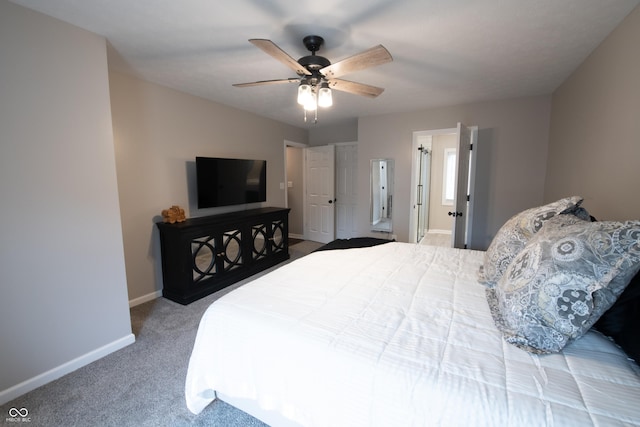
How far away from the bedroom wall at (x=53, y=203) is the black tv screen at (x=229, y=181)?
1.28 meters

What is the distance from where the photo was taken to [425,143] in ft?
16.2

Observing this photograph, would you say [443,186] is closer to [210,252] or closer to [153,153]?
[210,252]

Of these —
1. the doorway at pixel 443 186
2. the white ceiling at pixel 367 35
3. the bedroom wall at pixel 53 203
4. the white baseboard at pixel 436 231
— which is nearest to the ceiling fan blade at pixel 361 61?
the white ceiling at pixel 367 35

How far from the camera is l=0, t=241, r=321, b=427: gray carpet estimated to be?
1536mm

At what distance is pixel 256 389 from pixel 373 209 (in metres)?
3.58

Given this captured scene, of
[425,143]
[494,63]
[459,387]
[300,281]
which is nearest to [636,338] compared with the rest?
[459,387]

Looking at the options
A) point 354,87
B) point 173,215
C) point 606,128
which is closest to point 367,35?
point 354,87

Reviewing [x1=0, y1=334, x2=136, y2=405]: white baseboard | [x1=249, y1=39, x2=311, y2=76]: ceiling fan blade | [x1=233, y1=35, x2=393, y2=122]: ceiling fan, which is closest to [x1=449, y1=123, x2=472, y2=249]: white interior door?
[x1=233, y1=35, x2=393, y2=122]: ceiling fan

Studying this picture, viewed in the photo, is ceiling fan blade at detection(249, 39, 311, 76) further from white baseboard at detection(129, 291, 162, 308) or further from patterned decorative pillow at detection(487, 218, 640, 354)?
white baseboard at detection(129, 291, 162, 308)

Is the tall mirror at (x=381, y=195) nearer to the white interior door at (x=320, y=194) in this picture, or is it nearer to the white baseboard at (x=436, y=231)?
the white interior door at (x=320, y=194)

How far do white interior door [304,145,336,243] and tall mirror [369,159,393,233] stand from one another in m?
1.13

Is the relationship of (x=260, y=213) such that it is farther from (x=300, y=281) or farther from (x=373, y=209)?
(x=300, y=281)

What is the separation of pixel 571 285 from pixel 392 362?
70 centimetres

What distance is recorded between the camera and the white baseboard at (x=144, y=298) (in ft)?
9.38
